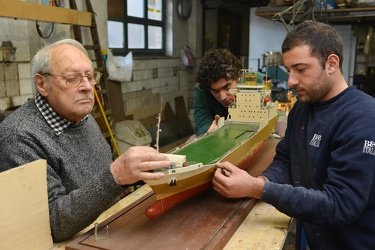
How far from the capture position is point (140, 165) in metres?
1.54

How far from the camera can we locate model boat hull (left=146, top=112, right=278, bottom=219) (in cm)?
178

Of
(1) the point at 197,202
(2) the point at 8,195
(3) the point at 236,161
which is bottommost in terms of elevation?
(1) the point at 197,202

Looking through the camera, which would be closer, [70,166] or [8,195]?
[8,195]

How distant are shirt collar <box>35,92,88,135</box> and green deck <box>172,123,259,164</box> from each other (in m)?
0.71

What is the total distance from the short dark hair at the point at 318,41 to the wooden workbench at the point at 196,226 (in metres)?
0.89

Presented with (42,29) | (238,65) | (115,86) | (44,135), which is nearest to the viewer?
(44,135)

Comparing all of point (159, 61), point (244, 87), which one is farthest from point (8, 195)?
point (159, 61)

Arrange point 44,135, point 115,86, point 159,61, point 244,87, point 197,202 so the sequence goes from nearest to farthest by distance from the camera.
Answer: point 44,135
point 197,202
point 244,87
point 115,86
point 159,61

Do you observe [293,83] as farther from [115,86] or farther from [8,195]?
[115,86]

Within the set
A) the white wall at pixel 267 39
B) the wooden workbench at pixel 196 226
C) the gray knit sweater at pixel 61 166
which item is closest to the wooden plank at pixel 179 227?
the wooden workbench at pixel 196 226

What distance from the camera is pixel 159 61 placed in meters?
7.73

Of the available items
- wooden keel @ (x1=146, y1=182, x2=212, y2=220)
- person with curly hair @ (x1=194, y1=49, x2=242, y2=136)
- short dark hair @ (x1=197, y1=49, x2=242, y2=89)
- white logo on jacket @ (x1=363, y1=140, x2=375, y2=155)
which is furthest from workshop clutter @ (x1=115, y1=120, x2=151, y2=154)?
white logo on jacket @ (x1=363, y1=140, x2=375, y2=155)

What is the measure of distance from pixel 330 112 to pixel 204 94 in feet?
6.47

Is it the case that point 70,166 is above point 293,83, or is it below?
below
